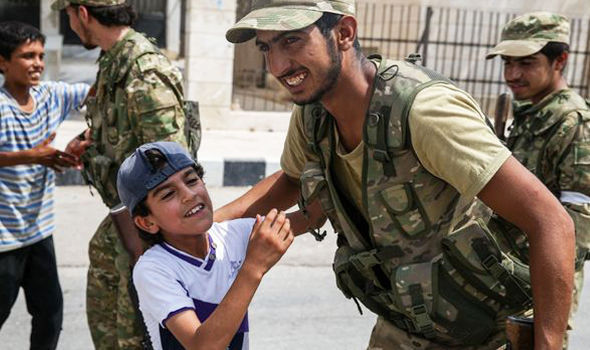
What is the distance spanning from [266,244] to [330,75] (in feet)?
1.45

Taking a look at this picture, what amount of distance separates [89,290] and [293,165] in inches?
51.0

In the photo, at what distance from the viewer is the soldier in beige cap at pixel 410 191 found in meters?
1.73

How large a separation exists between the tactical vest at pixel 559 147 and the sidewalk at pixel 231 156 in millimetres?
4768

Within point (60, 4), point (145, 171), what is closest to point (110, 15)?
point (60, 4)

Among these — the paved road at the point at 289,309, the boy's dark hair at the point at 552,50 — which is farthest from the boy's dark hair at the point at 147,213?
the paved road at the point at 289,309

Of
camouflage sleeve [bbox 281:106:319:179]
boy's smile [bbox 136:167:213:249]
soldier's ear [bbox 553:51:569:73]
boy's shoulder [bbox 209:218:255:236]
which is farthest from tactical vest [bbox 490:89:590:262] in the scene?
boy's smile [bbox 136:167:213:249]

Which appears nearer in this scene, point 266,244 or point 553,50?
point 266,244

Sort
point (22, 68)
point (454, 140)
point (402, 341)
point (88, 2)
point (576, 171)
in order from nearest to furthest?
1. point (454, 140)
2. point (402, 341)
3. point (576, 171)
4. point (88, 2)
5. point (22, 68)

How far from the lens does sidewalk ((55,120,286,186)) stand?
7.76 metres

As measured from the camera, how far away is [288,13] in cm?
188

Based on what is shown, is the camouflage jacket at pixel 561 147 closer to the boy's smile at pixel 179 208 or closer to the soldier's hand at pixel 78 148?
the boy's smile at pixel 179 208

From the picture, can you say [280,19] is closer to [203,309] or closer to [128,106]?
[203,309]

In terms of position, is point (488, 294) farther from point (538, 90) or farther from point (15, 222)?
point (15, 222)

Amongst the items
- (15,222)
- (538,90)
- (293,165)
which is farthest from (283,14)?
(15,222)
